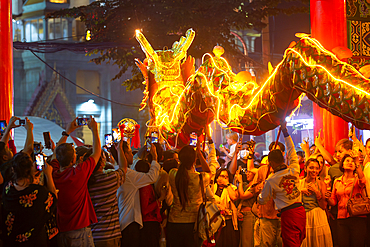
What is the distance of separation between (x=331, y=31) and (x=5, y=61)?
569 cm

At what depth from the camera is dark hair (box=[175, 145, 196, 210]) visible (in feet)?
15.2

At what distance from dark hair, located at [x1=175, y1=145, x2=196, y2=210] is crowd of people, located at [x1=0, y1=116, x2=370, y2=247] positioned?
1 cm

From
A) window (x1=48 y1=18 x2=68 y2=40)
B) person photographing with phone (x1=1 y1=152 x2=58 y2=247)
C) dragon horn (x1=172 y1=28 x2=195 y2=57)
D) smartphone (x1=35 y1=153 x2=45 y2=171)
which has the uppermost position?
window (x1=48 y1=18 x2=68 y2=40)

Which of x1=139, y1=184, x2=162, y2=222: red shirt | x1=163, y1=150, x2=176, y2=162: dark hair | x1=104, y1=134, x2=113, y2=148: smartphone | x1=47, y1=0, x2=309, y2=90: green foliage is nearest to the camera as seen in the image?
x1=139, y1=184, x2=162, y2=222: red shirt

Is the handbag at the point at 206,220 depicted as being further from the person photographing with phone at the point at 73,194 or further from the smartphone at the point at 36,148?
the smartphone at the point at 36,148

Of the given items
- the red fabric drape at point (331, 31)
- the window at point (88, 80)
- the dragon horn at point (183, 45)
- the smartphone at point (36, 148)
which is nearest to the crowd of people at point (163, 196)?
the smartphone at point (36, 148)

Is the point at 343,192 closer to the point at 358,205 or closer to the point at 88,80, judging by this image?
the point at 358,205

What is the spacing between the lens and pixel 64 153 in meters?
3.87

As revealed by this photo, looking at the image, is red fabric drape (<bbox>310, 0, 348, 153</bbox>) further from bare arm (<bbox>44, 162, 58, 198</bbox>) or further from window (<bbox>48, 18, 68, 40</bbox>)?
window (<bbox>48, 18, 68, 40</bbox>)

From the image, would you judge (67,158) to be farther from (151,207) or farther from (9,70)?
(9,70)

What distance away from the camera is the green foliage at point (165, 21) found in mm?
11688

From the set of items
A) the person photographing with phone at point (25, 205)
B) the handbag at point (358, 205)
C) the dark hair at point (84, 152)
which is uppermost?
the dark hair at point (84, 152)

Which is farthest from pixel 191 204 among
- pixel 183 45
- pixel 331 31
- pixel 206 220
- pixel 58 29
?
pixel 58 29

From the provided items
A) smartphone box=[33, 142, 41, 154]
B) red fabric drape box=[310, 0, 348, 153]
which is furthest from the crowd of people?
red fabric drape box=[310, 0, 348, 153]
